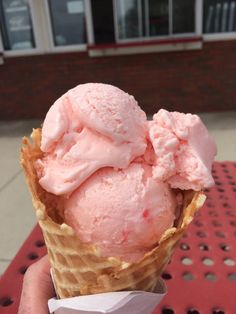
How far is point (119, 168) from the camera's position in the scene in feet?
2.54

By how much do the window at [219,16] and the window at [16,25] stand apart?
2583 millimetres

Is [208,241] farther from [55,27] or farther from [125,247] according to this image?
[55,27]

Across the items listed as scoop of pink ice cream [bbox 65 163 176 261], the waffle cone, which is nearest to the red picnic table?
the waffle cone

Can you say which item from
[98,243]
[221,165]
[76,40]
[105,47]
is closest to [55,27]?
[76,40]

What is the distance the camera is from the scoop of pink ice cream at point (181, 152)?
0.73 m

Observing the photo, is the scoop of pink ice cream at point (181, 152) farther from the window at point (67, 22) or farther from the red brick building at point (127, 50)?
the window at point (67, 22)

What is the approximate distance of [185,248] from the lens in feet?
4.25

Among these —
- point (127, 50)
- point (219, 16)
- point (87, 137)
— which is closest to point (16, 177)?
point (127, 50)

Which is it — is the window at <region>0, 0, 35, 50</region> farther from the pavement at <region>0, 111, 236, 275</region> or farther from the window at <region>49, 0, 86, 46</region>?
the pavement at <region>0, 111, 236, 275</region>

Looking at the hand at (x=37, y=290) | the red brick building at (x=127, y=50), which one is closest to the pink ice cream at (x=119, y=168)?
the hand at (x=37, y=290)

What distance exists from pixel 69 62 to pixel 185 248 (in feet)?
14.6

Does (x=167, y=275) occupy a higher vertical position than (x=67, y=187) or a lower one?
lower

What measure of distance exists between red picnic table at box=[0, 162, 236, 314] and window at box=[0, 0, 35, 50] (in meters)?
4.52

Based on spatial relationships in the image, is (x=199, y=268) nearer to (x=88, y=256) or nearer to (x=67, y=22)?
(x=88, y=256)
